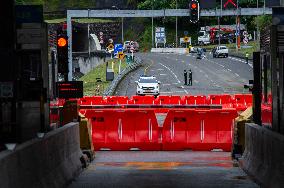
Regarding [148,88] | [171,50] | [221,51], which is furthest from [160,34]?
[148,88]

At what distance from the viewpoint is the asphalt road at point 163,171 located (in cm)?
1526

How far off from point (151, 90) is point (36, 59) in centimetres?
5568

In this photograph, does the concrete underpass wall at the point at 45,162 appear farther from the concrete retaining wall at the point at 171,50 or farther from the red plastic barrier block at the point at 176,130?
the concrete retaining wall at the point at 171,50

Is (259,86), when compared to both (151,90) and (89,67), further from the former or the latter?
(89,67)

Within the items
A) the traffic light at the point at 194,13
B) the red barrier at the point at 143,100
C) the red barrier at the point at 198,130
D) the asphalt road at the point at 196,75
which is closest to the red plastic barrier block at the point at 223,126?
the red barrier at the point at 198,130

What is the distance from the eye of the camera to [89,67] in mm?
129750

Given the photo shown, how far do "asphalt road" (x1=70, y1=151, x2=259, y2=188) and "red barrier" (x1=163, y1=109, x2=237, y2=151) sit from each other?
1.63ft

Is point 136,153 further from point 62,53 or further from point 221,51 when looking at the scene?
point 221,51

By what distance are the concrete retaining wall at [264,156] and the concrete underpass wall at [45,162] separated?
3.55 m

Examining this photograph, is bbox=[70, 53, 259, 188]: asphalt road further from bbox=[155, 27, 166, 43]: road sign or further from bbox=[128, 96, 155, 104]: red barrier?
bbox=[155, 27, 166, 43]: road sign

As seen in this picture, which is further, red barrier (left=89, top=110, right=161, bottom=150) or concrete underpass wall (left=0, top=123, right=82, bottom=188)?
red barrier (left=89, top=110, right=161, bottom=150)

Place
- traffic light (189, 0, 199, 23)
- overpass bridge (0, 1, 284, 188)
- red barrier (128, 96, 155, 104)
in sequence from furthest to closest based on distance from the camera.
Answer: traffic light (189, 0, 199, 23) → red barrier (128, 96, 155, 104) → overpass bridge (0, 1, 284, 188)

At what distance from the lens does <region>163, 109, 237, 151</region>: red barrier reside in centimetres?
2377

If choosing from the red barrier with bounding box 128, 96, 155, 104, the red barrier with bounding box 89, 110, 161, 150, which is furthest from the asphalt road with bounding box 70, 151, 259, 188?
the red barrier with bounding box 128, 96, 155, 104
